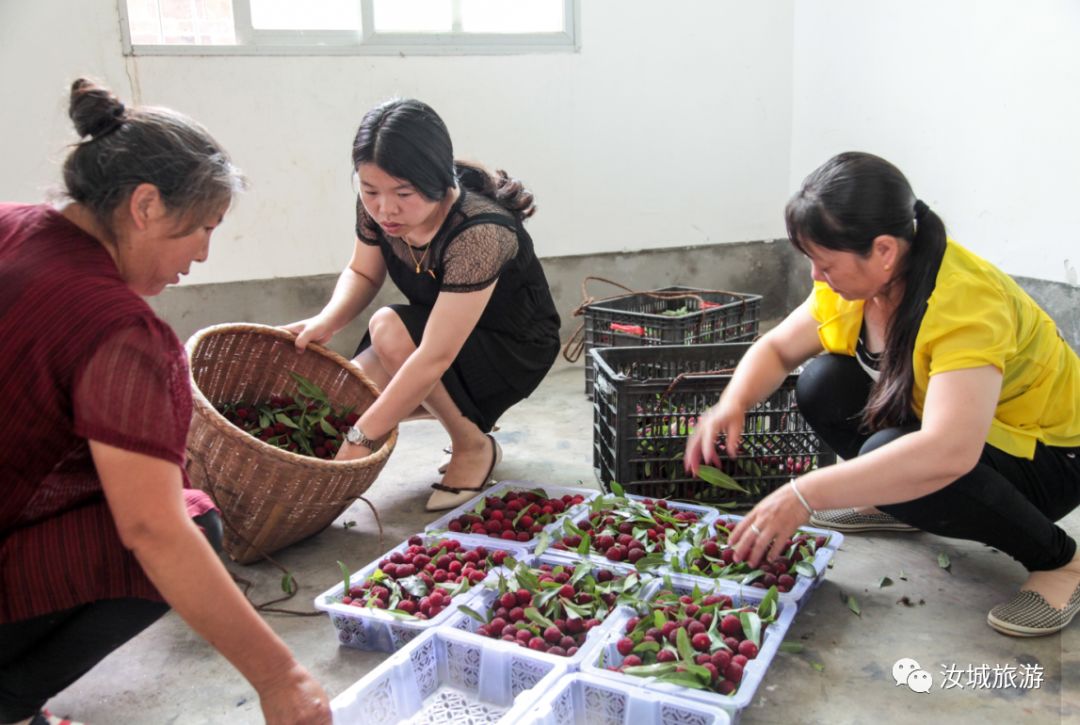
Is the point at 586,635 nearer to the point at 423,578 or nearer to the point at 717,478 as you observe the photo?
the point at 423,578

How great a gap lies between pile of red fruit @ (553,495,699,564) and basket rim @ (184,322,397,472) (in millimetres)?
437


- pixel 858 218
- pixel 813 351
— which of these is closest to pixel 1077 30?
pixel 813 351

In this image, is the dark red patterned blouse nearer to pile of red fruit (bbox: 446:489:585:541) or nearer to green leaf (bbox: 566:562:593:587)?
green leaf (bbox: 566:562:593:587)

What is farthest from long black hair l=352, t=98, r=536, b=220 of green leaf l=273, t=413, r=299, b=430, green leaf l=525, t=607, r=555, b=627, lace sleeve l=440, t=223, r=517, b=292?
green leaf l=525, t=607, r=555, b=627

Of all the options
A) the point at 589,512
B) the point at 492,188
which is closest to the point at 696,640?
the point at 589,512

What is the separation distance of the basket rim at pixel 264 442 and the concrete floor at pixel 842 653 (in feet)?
0.94

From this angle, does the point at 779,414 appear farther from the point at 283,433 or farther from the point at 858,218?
the point at 283,433

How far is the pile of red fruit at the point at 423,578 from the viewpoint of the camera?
1695 mm

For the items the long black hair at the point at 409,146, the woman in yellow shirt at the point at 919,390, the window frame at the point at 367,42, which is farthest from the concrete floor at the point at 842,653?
the window frame at the point at 367,42

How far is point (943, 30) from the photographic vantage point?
11.2 feet

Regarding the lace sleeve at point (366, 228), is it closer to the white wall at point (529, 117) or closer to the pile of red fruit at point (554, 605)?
the pile of red fruit at point (554, 605)

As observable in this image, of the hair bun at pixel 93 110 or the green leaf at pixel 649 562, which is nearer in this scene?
the hair bun at pixel 93 110

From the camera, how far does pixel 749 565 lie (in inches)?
67.4
